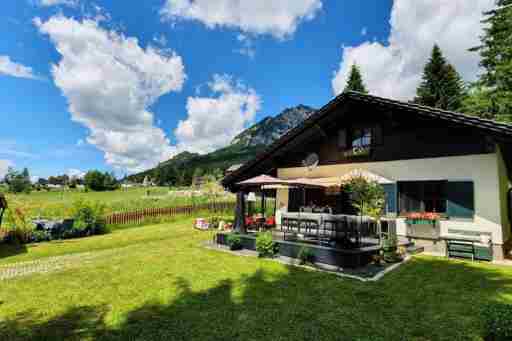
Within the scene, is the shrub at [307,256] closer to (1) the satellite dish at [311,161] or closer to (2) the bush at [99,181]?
(1) the satellite dish at [311,161]

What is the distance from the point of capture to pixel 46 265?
9.06 m

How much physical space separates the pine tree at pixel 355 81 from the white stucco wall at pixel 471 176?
22.0 metres

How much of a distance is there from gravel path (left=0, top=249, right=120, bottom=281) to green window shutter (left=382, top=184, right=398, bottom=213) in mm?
11481

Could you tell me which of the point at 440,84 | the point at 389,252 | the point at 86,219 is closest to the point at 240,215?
the point at 389,252

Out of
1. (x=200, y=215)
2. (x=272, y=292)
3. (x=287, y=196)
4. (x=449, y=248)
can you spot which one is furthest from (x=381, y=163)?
(x=200, y=215)

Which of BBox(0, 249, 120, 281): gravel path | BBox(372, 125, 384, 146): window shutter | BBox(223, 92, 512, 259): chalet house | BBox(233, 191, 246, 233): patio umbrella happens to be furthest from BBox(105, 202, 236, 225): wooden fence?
BBox(372, 125, 384, 146): window shutter

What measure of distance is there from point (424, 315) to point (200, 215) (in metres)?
19.8

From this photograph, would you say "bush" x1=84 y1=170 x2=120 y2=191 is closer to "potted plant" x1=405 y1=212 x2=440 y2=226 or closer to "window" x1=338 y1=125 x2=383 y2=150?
"window" x1=338 y1=125 x2=383 y2=150

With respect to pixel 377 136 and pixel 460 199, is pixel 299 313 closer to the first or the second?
pixel 460 199

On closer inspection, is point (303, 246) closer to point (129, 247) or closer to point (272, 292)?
point (272, 292)

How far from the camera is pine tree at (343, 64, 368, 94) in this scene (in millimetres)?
30641

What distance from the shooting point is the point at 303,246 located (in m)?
8.73

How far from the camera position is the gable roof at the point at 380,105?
8297 mm

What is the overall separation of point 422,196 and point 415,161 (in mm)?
1458
